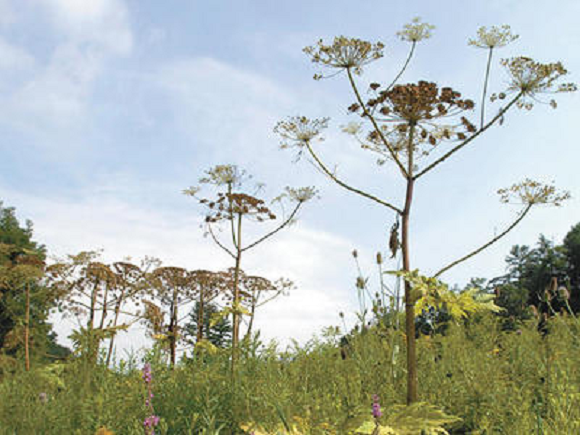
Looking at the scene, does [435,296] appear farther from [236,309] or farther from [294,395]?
[236,309]

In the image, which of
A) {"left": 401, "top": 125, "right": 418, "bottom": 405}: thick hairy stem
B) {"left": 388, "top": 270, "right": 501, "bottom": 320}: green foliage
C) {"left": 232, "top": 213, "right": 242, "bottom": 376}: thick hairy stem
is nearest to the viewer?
{"left": 388, "top": 270, "right": 501, "bottom": 320}: green foliage

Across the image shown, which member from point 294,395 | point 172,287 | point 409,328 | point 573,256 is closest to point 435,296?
point 409,328

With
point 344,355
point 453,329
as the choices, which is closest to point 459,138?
point 344,355

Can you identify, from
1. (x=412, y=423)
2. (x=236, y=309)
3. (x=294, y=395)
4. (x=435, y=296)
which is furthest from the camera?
(x=236, y=309)

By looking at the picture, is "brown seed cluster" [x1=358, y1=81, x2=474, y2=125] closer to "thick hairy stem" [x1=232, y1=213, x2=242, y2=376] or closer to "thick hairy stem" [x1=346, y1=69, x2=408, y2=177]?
"thick hairy stem" [x1=346, y1=69, x2=408, y2=177]

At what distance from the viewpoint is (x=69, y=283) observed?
36.1 feet

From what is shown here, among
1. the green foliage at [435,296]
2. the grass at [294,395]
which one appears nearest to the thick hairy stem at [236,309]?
the grass at [294,395]

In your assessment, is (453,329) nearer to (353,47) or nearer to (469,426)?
(469,426)

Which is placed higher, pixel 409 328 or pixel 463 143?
pixel 463 143

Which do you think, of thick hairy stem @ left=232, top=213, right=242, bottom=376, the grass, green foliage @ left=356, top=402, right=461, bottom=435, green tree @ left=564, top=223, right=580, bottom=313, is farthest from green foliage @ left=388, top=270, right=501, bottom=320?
green tree @ left=564, top=223, right=580, bottom=313

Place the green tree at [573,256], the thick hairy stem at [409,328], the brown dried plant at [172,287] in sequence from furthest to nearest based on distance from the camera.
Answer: the green tree at [573,256] < the brown dried plant at [172,287] < the thick hairy stem at [409,328]

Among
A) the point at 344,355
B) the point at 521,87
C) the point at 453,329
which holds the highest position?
the point at 521,87

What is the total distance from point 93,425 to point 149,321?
340 inches

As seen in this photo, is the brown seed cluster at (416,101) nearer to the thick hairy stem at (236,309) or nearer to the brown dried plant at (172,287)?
the thick hairy stem at (236,309)
